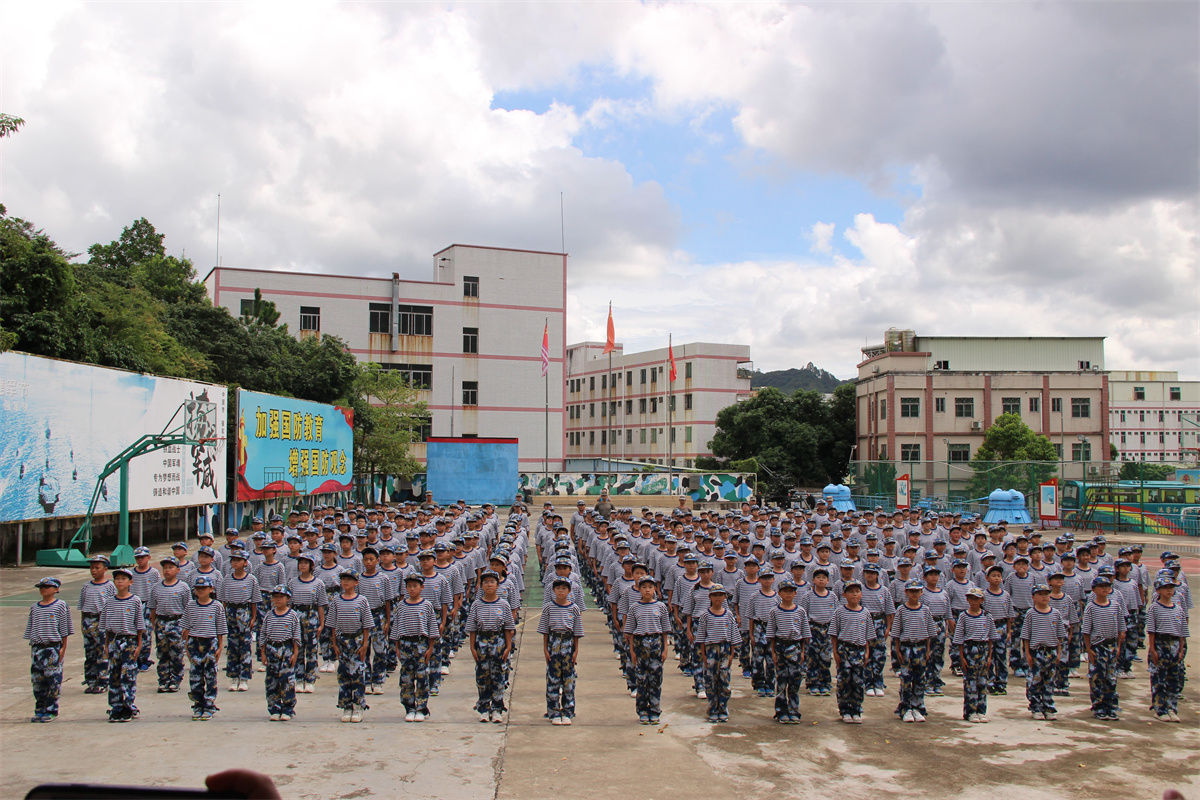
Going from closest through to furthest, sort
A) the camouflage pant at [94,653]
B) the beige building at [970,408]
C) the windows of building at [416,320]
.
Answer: the camouflage pant at [94,653], the beige building at [970,408], the windows of building at [416,320]

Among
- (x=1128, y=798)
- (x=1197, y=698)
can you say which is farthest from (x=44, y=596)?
(x=1197, y=698)

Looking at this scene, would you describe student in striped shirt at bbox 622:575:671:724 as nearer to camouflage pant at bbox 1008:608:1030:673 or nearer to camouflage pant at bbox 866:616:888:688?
camouflage pant at bbox 866:616:888:688

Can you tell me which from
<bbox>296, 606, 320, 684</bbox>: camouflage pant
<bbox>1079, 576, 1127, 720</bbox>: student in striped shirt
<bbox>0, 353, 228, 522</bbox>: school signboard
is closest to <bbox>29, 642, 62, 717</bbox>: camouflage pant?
Answer: <bbox>296, 606, 320, 684</bbox>: camouflage pant

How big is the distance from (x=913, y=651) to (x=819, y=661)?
1570 mm

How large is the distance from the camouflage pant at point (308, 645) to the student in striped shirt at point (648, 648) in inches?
159

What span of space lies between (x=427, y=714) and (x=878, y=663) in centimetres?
580

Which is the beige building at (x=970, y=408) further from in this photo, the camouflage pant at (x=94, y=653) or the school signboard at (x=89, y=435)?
the camouflage pant at (x=94, y=653)

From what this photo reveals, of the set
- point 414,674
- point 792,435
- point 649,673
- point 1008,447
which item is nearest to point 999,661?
point 649,673

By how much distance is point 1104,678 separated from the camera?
33.8 ft

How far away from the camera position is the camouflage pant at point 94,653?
10523 millimetres

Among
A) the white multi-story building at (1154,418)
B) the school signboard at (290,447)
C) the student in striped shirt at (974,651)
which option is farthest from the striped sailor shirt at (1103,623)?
the white multi-story building at (1154,418)

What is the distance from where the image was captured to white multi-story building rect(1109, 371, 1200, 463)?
94188 mm

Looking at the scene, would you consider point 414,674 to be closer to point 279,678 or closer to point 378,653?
point 279,678

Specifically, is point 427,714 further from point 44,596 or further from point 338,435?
point 338,435
